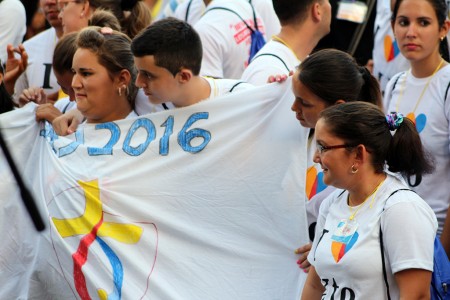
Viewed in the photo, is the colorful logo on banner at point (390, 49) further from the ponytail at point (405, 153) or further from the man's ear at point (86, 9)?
the ponytail at point (405, 153)

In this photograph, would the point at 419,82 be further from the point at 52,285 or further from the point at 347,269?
the point at 52,285

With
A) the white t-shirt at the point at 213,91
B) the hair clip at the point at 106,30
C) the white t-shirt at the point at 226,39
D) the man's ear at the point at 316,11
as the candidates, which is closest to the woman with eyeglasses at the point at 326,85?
the white t-shirt at the point at 213,91

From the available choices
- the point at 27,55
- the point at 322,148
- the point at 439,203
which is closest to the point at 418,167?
the point at 322,148

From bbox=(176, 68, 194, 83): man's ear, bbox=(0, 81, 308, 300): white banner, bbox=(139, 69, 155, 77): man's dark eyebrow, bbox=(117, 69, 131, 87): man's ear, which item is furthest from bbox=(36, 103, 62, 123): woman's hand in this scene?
bbox=(176, 68, 194, 83): man's ear

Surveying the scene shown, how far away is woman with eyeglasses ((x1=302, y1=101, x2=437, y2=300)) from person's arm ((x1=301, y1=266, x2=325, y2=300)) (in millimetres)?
21

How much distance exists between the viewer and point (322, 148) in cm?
388

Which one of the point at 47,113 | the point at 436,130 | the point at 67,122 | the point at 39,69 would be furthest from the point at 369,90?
the point at 39,69

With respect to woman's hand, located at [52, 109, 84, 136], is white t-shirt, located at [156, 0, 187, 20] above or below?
below

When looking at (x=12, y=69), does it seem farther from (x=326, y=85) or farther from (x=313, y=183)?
(x=326, y=85)

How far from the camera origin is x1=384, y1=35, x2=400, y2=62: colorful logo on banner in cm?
641

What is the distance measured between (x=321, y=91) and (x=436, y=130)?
978 millimetres

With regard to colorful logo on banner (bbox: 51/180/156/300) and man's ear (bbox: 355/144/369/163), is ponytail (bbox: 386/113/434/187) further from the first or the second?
colorful logo on banner (bbox: 51/180/156/300)

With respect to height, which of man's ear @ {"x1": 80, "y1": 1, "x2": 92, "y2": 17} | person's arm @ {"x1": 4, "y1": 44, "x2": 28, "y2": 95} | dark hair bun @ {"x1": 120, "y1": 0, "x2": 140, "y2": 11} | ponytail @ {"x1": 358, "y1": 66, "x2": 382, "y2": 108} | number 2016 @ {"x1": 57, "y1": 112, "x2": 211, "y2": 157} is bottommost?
person's arm @ {"x1": 4, "y1": 44, "x2": 28, "y2": 95}

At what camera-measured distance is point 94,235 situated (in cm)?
470
